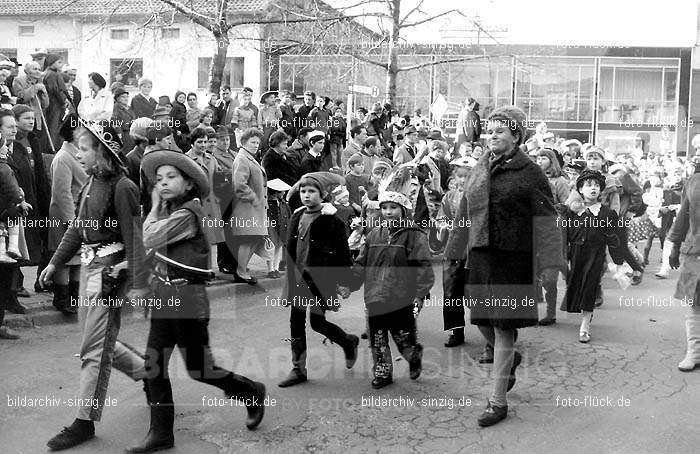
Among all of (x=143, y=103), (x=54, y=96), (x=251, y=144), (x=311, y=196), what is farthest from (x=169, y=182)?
(x=143, y=103)

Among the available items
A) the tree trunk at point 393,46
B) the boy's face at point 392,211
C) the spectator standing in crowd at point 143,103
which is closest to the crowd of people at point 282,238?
the boy's face at point 392,211

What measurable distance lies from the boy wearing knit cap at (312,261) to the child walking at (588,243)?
110 inches

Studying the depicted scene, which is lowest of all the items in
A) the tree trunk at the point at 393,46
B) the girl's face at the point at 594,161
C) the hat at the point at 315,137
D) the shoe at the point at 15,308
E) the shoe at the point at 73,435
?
A: the shoe at the point at 73,435

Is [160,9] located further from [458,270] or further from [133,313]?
[458,270]

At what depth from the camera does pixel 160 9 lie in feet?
59.0

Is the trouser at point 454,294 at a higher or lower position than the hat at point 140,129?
lower

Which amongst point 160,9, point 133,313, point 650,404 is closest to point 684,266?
point 650,404

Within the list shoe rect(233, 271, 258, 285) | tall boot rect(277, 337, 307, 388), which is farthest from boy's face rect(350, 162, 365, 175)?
tall boot rect(277, 337, 307, 388)

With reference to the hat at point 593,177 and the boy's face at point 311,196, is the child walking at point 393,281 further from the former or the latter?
Answer: the hat at point 593,177

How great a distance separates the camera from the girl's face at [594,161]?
27.5 ft

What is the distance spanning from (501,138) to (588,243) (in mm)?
2880

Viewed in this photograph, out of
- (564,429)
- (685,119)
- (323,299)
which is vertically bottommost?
(564,429)

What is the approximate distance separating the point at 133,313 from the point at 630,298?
612cm

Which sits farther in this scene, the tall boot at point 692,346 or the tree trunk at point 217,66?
the tree trunk at point 217,66
